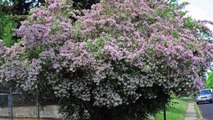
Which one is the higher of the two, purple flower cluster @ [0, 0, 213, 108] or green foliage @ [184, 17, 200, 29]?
green foliage @ [184, 17, 200, 29]

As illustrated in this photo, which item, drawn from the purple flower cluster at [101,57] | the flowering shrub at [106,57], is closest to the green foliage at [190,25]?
the flowering shrub at [106,57]

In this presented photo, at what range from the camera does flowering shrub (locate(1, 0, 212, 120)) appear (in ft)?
32.1

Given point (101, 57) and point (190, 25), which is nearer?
point (101, 57)

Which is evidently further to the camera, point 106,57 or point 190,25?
point 190,25

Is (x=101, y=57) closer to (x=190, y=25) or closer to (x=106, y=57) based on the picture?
(x=106, y=57)

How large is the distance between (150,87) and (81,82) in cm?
161

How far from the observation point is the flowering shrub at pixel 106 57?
32.1 feet

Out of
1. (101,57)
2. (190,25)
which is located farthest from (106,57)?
(190,25)

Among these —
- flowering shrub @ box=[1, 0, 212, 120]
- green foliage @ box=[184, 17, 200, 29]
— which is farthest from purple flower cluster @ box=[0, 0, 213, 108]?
green foliage @ box=[184, 17, 200, 29]

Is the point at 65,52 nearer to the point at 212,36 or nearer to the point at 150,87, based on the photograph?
the point at 150,87

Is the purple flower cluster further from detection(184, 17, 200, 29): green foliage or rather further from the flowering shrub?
detection(184, 17, 200, 29): green foliage

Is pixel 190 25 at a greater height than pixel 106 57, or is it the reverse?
Answer: pixel 190 25

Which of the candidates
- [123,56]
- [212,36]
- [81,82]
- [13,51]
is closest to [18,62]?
[13,51]

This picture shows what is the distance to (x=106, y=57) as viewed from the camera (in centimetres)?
978
